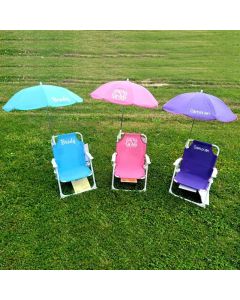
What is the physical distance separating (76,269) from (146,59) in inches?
516

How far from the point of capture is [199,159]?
23.0ft

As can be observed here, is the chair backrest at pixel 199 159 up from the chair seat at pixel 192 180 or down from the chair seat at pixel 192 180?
up

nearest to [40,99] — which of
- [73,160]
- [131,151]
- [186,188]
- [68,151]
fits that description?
[68,151]

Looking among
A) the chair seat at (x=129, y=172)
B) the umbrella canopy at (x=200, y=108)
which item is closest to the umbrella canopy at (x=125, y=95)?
the umbrella canopy at (x=200, y=108)

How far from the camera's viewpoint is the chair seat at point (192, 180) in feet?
21.9

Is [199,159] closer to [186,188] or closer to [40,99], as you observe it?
[186,188]

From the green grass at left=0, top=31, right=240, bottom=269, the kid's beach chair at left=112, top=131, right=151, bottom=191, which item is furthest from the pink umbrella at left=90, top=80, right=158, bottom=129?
the green grass at left=0, top=31, right=240, bottom=269

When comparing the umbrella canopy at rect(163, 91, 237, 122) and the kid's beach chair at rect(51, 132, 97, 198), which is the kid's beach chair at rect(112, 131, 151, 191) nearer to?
the kid's beach chair at rect(51, 132, 97, 198)

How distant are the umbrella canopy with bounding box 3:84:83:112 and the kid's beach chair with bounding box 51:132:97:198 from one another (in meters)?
1.06

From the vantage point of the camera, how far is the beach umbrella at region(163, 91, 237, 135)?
20.2ft

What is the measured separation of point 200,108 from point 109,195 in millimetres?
2534

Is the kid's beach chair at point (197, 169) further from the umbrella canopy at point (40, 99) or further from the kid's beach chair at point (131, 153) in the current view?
the umbrella canopy at point (40, 99)

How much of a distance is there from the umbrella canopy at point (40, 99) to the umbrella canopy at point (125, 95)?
585 mm

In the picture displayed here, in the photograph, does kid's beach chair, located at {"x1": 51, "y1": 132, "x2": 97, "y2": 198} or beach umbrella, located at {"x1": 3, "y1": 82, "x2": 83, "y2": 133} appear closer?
beach umbrella, located at {"x1": 3, "y1": 82, "x2": 83, "y2": 133}
